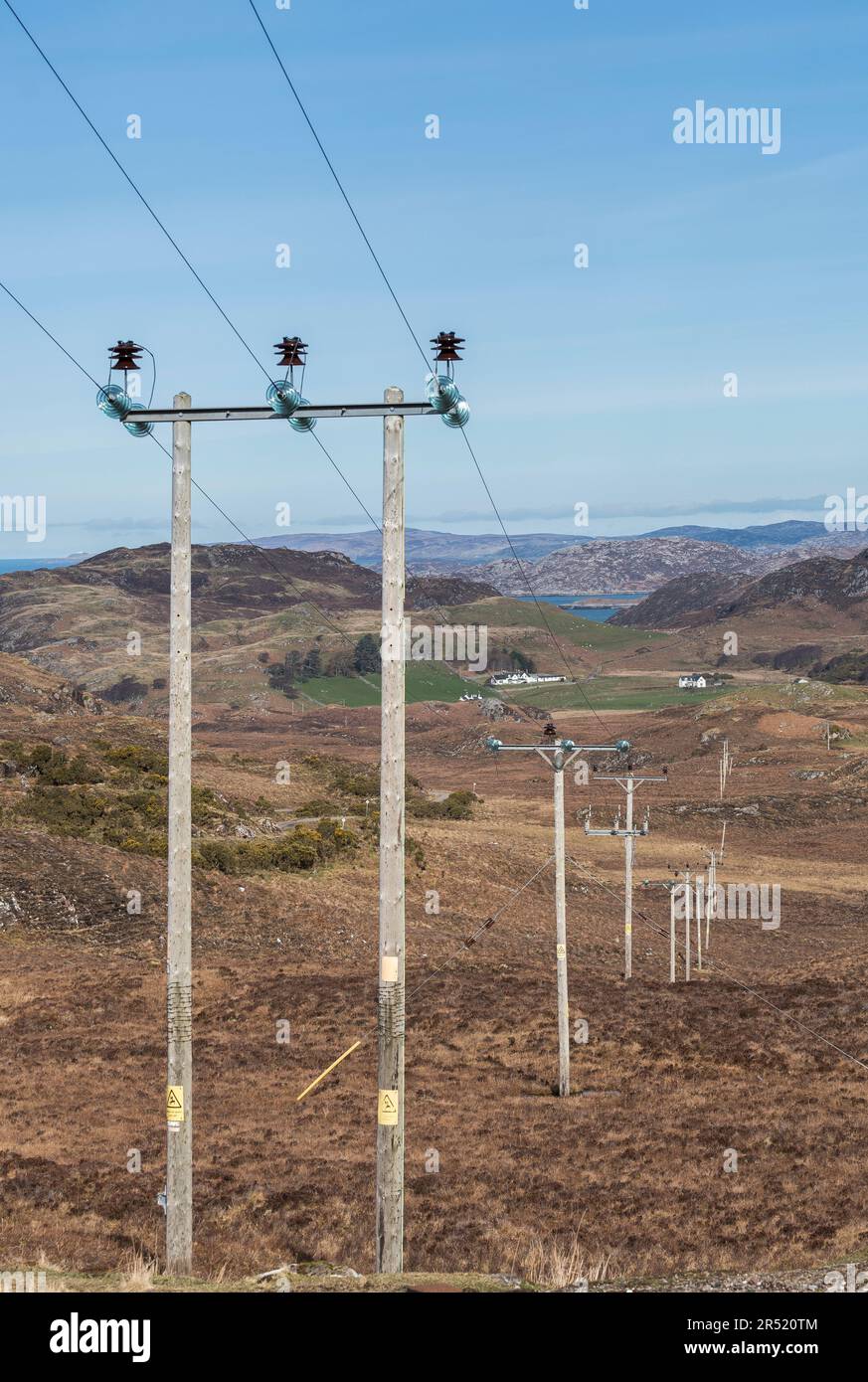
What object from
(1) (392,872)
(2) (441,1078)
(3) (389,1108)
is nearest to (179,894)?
(1) (392,872)

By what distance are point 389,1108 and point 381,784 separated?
4.01 metres

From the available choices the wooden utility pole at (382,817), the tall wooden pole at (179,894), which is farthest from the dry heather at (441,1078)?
the wooden utility pole at (382,817)

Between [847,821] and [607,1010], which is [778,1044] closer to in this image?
[607,1010]

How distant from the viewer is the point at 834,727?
462 feet

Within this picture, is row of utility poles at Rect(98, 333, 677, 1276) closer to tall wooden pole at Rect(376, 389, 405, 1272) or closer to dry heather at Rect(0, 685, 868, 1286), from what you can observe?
tall wooden pole at Rect(376, 389, 405, 1272)

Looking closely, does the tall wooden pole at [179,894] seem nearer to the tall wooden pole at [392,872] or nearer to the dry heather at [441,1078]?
the dry heather at [441,1078]

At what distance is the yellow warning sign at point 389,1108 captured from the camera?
50.7 ft

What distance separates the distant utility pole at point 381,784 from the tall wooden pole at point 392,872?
0.04 ft

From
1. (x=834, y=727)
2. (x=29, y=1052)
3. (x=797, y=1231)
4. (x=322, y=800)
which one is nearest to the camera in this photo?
(x=797, y=1231)

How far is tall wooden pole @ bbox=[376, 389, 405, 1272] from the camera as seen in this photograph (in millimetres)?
15234

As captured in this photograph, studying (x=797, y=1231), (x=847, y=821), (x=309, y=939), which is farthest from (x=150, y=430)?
(x=847, y=821)

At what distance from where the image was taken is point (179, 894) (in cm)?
1577

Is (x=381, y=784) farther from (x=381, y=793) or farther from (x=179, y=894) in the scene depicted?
(x=179, y=894)
